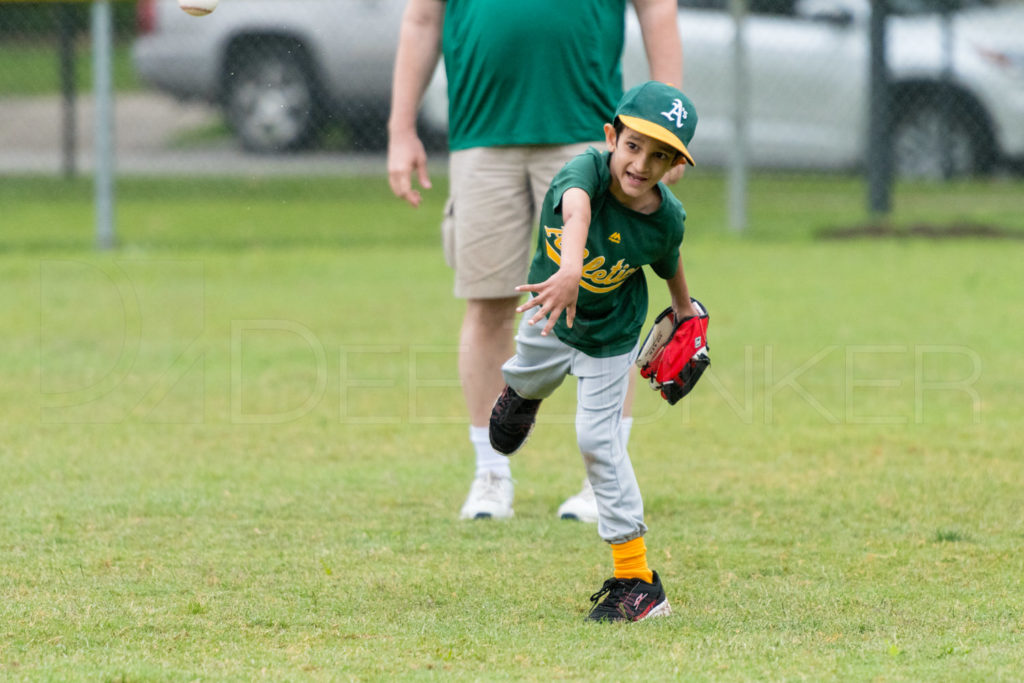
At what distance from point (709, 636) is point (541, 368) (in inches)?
32.0

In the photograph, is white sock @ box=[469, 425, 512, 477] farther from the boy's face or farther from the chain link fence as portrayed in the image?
the chain link fence

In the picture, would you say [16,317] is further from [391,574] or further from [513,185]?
[391,574]

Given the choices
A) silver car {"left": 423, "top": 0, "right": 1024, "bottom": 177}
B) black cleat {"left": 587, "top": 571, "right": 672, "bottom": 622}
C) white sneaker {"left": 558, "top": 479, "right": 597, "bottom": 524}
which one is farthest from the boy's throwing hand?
silver car {"left": 423, "top": 0, "right": 1024, "bottom": 177}

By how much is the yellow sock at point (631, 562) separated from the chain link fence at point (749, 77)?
7.44m

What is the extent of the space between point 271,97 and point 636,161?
27.5 feet

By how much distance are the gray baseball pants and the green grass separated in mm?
10512

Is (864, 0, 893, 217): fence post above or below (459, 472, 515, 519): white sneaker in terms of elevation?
above

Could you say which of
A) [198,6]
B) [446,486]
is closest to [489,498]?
[446,486]

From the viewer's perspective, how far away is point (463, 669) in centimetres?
295

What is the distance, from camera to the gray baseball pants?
3383mm

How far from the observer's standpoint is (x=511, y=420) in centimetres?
370

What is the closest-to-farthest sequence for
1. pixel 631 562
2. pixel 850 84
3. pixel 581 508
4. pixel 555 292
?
pixel 555 292
pixel 631 562
pixel 581 508
pixel 850 84

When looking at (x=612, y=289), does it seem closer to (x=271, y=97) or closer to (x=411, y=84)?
(x=411, y=84)

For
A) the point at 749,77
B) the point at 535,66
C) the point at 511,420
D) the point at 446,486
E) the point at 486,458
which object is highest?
the point at 749,77
